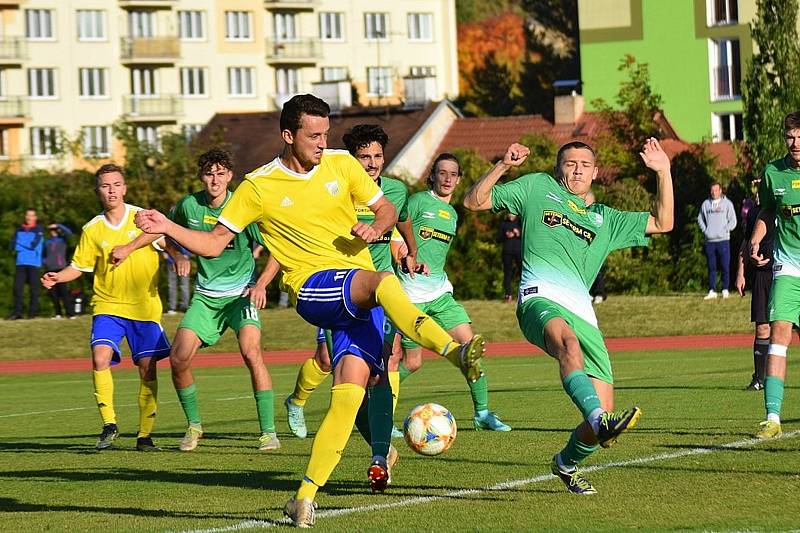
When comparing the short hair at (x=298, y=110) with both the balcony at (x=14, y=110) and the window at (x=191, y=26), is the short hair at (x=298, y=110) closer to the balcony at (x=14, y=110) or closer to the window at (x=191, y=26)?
the balcony at (x=14, y=110)

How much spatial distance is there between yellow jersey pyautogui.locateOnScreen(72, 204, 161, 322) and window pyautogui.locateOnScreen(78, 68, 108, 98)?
214 feet

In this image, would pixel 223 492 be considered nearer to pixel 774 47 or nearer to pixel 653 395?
pixel 653 395

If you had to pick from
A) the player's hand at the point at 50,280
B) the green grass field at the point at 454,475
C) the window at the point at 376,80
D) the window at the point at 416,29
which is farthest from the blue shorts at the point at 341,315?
the window at the point at 416,29

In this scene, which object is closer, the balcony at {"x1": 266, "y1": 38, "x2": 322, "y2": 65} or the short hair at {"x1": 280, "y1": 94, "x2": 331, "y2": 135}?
the short hair at {"x1": 280, "y1": 94, "x2": 331, "y2": 135}

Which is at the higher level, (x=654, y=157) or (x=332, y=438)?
(x=654, y=157)

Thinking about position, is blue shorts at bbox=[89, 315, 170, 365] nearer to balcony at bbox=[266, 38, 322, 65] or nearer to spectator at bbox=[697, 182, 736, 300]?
spectator at bbox=[697, 182, 736, 300]

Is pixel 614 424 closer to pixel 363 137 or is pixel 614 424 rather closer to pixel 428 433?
pixel 428 433

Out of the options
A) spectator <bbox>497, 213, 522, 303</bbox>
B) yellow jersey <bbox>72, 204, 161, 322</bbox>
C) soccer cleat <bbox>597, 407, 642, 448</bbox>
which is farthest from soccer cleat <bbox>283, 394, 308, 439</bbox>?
spectator <bbox>497, 213, 522, 303</bbox>

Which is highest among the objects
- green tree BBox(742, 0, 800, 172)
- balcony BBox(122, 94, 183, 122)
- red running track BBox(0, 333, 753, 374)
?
balcony BBox(122, 94, 183, 122)

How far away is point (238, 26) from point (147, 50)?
5686 millimetres

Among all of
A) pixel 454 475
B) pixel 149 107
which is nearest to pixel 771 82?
pixel 454 475

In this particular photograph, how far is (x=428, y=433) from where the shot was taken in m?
8.96

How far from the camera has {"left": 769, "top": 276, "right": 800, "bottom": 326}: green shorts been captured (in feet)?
37.4

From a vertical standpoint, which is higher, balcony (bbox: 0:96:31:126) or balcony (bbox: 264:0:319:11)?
balcony (bbox: 264:0:319:11)
